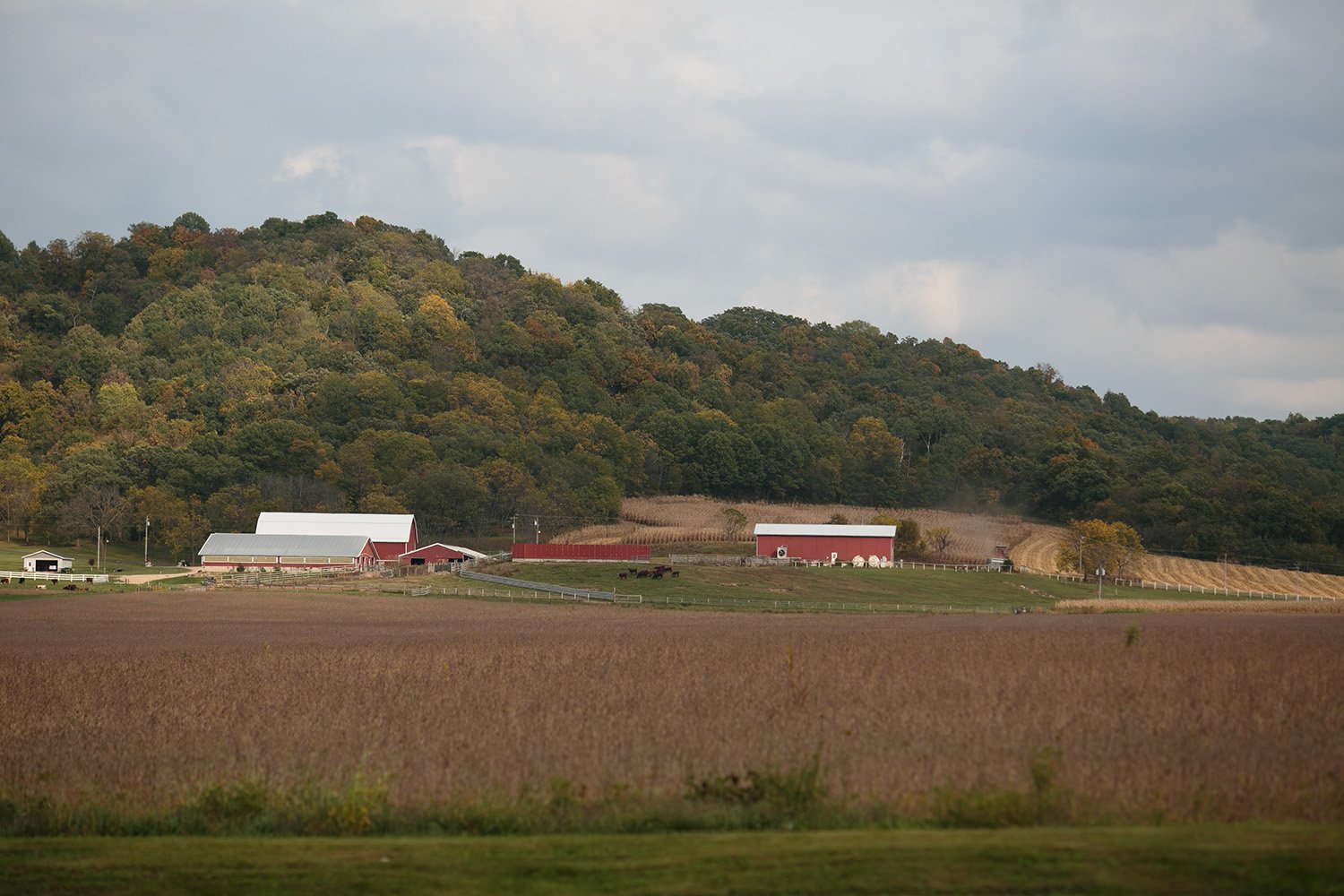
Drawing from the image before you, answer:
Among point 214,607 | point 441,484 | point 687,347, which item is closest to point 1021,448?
point 687,347

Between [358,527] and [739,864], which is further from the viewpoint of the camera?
[358,527]

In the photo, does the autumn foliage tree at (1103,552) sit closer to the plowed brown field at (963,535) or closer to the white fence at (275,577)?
the plowed brown field at (963,535)

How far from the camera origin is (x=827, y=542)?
310 ft

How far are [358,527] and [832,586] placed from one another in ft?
132

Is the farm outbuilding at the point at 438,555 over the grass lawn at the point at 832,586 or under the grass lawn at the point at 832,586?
over

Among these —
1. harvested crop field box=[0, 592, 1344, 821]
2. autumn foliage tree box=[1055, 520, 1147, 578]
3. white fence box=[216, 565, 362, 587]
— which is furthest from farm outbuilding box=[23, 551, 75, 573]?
autumn foliage tree box=[1055, 520, 1147, 578]

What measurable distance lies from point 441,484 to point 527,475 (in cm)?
807

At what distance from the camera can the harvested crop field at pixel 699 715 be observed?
16.7 m

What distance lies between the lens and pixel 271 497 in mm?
107812

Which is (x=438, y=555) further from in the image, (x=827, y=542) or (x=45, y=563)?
(x=827, y=542)

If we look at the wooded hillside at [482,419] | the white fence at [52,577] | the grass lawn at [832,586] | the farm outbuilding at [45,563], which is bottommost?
the grass lawn at [832,586]

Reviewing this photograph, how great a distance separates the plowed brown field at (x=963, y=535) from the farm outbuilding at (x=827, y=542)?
872 centimetres

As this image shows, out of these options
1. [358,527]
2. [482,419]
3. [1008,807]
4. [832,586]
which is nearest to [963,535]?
[832,586]

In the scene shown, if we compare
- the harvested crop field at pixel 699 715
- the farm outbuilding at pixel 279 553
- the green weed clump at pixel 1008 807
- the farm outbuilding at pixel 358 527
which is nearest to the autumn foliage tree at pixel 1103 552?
the farm outbuilding at pixel 358 527
